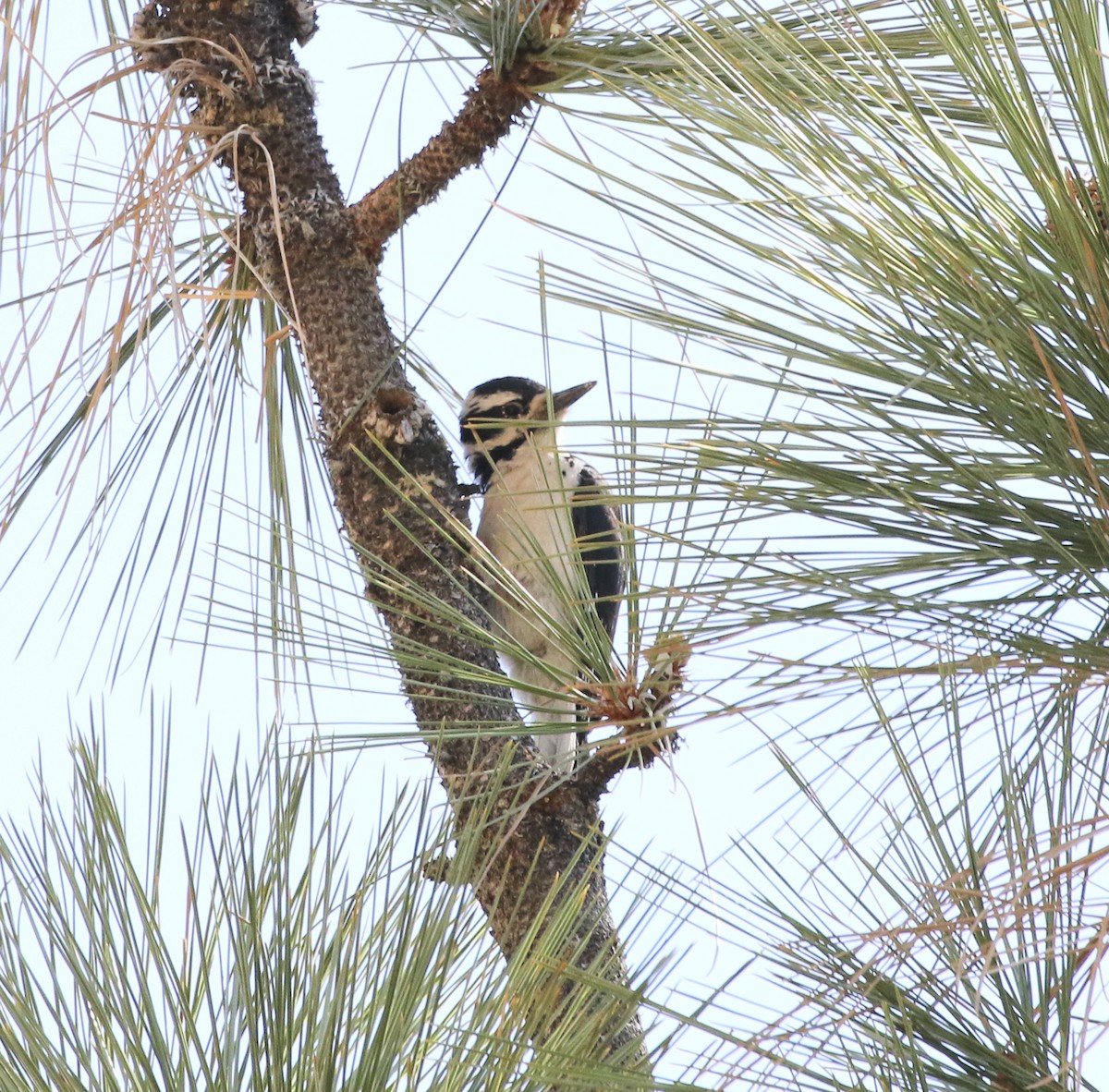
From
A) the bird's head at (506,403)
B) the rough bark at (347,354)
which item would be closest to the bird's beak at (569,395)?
the bird's head at (506,403)

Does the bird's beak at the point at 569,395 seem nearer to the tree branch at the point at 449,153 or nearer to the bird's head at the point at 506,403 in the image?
the bird's head at the point at 506,403

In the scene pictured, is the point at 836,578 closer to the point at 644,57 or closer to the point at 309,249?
the point at 644,57

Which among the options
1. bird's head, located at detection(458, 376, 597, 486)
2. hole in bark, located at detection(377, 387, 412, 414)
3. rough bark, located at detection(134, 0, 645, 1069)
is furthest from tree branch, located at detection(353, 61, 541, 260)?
bird's head, located at detection(458, 376, 597, 486)

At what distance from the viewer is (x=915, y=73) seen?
176 cm

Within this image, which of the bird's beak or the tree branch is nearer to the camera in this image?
→ the tree branch

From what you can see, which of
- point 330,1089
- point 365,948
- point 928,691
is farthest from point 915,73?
point 330,1089

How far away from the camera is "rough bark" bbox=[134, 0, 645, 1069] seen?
178 cm

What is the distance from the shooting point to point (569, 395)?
3002 mm

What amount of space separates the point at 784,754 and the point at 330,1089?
463 millimetres

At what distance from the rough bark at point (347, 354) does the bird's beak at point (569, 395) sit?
1.07m

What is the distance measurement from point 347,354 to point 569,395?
1181mm

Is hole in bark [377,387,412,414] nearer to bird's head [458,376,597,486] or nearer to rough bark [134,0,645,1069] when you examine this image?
rough bark [134,0,645,1069]

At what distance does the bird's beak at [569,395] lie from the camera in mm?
2990

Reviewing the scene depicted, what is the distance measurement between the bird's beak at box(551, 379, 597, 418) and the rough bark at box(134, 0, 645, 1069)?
3.52 ft
